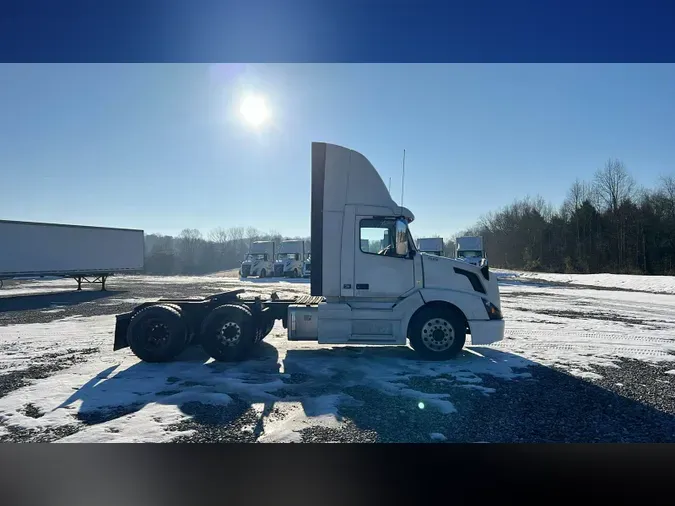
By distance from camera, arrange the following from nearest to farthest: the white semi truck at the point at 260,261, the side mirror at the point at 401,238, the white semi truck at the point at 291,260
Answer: the side mirror at the point at 401,238 < the white semi truck at the point at 291,260 < the white semi truck at the point at 260,261

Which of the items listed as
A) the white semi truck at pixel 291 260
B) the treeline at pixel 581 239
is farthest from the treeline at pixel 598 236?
the white semi truck at pixel 291 260

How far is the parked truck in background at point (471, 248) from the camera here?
32.6 meters

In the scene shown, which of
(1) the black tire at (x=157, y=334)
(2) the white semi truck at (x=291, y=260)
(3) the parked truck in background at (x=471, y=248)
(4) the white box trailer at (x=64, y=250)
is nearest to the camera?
(1) the black tire at (x=157, y=334)

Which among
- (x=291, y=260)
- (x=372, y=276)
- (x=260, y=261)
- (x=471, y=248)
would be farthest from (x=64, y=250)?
(x=471, y=248)

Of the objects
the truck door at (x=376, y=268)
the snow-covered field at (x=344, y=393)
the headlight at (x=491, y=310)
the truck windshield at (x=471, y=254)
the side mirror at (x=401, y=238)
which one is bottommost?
the snow-covered field at (x=344, y=393)

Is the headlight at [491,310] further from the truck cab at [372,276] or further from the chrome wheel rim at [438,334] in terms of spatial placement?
the chrome wheel rim at [438,334]

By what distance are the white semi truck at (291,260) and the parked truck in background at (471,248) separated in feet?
47.9

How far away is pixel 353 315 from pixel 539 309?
1104 cm

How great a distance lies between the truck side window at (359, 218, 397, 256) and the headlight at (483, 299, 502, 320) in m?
2.14

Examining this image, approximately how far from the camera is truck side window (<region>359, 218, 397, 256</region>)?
7730 millimetres

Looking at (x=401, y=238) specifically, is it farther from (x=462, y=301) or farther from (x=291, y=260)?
(x=291, y=260)

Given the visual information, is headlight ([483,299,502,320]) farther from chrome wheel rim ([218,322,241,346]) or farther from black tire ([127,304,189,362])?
black tire ([127,304,189,362])
